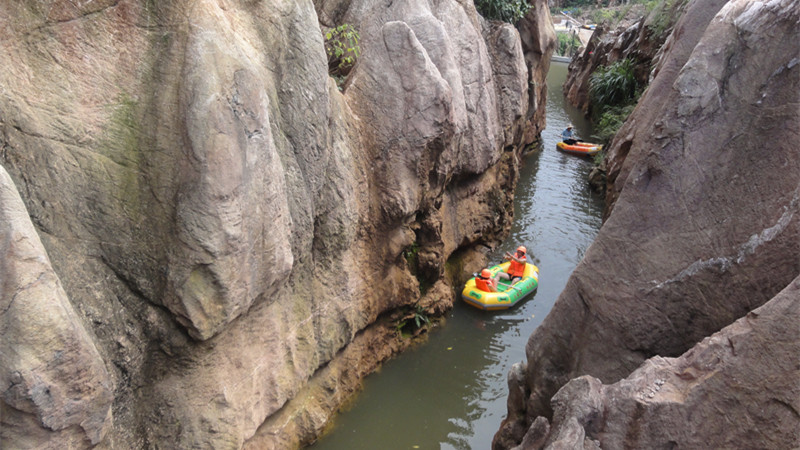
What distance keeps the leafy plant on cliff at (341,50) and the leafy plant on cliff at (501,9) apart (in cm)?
507

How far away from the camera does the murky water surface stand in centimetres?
745

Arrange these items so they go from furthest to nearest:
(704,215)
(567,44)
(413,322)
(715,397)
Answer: (567,44), (413,322), (704,215), (715,397)

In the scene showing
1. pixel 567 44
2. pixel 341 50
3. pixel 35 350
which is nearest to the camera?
pixel 35 350

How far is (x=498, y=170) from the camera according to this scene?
1284 cm

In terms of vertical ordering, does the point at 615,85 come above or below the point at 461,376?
above

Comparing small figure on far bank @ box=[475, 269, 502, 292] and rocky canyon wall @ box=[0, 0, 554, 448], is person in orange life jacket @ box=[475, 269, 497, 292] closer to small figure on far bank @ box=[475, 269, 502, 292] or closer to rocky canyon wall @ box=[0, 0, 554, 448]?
small figure on far bank @ box=[475, 269, 502, 292]

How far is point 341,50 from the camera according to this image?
8.58m

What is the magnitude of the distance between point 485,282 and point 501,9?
21.1 feet

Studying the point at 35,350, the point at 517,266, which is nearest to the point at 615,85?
the point at 517,266

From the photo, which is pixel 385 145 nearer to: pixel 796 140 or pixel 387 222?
pixel 387 222

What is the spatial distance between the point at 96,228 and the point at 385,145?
394 cm

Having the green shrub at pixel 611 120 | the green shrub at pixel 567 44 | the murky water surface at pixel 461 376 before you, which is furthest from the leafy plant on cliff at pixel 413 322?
the green shrub at pixel 567 44

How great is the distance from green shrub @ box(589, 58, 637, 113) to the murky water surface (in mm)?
8083

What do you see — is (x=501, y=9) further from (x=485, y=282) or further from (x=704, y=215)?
(x=704, y=215)
